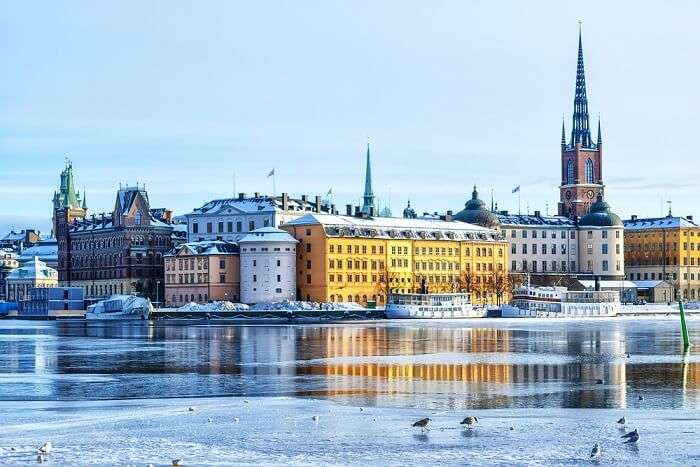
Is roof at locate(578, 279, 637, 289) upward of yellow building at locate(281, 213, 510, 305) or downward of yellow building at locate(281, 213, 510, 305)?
downward

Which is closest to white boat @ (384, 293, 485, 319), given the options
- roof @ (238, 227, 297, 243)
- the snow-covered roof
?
roof @ (238, 227, 297, 243)

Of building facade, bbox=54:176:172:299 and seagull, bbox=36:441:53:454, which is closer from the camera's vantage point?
seagull, bbox=36:441:53:454

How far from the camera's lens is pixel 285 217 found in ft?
532

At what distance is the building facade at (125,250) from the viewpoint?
558 feet

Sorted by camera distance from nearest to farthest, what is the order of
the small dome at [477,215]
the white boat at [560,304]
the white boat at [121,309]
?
the white boat at [560,304] → the white boat at [121,309] → the small dome at [477,215]

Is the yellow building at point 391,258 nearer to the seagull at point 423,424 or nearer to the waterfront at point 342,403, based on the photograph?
the waterfront at point 342,403

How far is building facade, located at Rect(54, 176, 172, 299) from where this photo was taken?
558 feet

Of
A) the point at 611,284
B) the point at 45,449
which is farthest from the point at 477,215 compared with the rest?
the point at 45,449

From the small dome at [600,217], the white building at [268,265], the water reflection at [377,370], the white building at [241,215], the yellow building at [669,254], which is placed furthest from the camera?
the yellow building at [669,254]

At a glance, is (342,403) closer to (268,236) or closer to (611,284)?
(268,236)

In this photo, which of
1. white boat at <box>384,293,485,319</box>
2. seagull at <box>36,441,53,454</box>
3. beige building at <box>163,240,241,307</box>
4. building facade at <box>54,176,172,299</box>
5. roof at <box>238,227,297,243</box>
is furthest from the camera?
building facade at <box>54,176,172,299</box>

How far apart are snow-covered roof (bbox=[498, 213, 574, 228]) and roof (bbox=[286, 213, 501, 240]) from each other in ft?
40.7

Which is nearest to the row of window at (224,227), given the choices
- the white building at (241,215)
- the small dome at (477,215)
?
the white building at (241,215)

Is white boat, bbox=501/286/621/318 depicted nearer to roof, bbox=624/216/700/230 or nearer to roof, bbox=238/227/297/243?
roof, bbox=238/227/297/243
